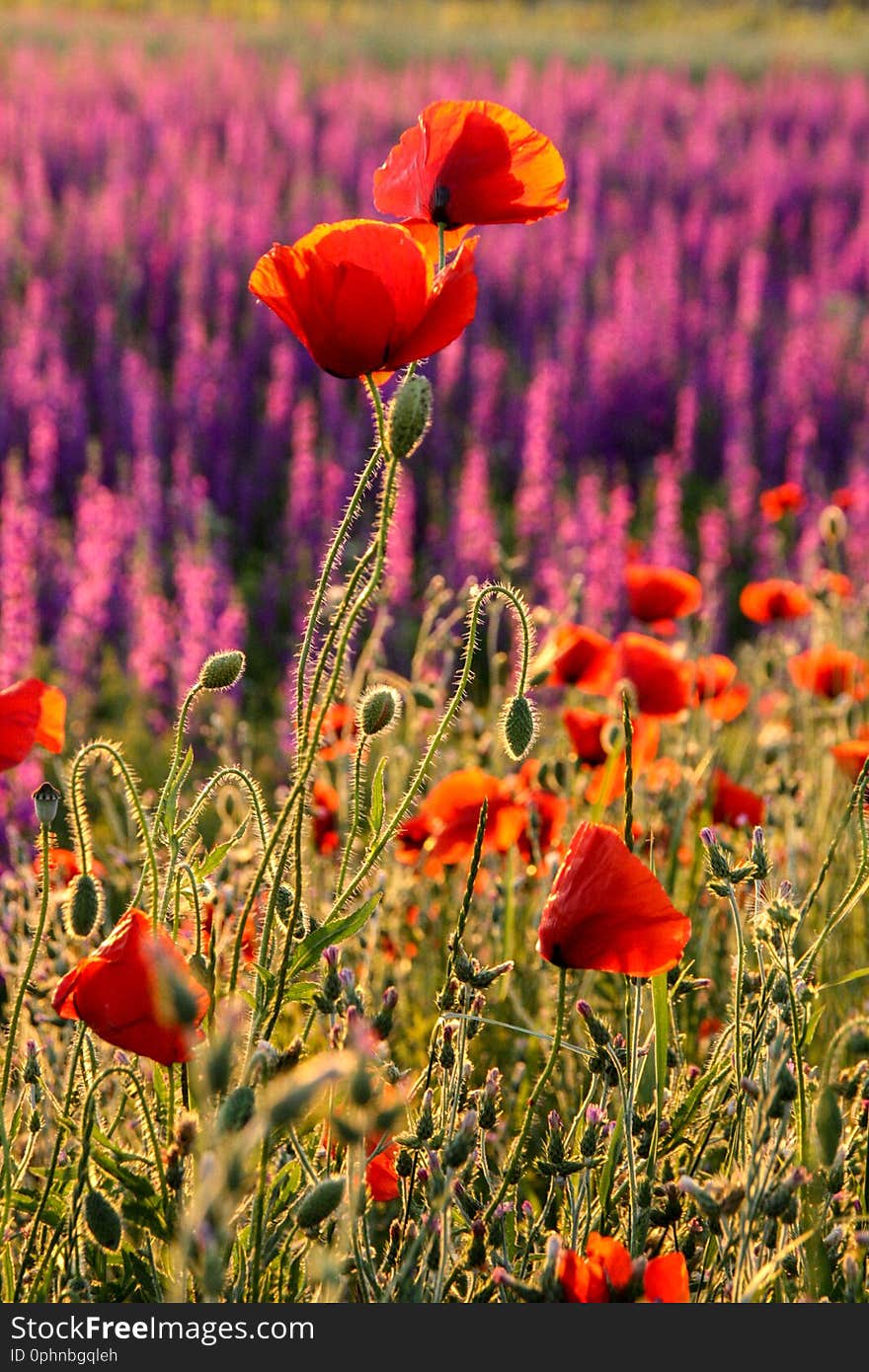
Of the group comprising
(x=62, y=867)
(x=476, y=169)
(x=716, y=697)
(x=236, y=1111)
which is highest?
(x=476, y=169)

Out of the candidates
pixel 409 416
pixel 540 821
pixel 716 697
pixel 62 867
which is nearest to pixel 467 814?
pixel 540 821

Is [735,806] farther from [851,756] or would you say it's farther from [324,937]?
[324,937]

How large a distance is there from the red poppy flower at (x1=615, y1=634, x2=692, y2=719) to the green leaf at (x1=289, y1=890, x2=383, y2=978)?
3.08 ft

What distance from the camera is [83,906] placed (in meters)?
1.26

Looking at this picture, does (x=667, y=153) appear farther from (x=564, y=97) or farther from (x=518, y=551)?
(x=518, y=551)

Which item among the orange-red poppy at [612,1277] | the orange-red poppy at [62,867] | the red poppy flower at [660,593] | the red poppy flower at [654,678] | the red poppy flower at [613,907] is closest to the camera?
the orange-red poppy at [612,1277]

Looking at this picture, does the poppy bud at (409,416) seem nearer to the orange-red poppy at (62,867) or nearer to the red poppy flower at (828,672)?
the orange-red poppy at (62,867)

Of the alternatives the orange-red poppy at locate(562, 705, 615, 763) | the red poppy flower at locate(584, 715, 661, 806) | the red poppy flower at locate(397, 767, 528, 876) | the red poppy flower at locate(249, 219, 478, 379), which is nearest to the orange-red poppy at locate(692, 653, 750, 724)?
the red poppy flower at locate(584, 715, 661, 806)

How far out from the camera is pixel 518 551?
15.9ft

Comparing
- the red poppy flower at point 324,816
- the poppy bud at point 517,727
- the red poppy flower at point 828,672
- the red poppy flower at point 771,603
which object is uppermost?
the red poppy flower at point 771,603

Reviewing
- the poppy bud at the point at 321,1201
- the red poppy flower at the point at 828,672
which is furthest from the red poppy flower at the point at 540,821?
the poppy bud at the point at 321,1201

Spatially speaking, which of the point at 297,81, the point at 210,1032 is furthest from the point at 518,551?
the point at 297,81

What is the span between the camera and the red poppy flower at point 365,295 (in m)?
1.12

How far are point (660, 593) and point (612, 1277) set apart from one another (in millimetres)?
1493
